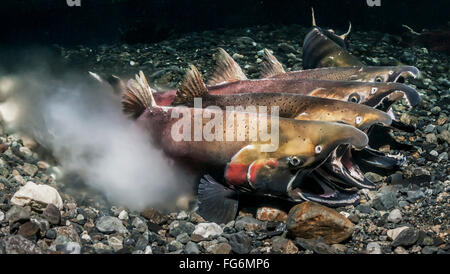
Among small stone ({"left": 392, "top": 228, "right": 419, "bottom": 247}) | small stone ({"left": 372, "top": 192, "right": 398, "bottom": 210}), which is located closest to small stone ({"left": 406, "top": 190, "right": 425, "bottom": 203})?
A: small stone ({"left": 372, "top": 192, "right": 398, "bottom": 210})

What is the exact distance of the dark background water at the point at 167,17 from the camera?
8.98 metres

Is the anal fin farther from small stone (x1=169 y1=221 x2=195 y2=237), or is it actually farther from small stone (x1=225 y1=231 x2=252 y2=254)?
small stone (x1=225 y1=231 x2=252 y2=254)

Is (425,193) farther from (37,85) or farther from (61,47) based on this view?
(61,47)

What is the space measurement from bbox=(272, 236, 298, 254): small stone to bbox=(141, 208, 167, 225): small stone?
103 cm

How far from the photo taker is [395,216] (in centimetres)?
321

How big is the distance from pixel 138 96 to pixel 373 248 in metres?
2.69

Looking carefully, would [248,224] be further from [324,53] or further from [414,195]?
[324,53]

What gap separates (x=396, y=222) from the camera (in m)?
3.18

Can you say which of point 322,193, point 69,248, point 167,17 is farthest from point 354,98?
point 167,17

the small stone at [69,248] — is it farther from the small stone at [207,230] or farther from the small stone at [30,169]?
the small stone at [30,169]

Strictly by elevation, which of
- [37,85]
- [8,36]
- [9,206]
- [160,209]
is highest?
[8,36]

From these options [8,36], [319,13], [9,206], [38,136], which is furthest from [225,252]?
[319,13]

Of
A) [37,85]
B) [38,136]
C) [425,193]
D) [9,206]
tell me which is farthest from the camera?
[37,85]

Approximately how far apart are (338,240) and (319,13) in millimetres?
9491
